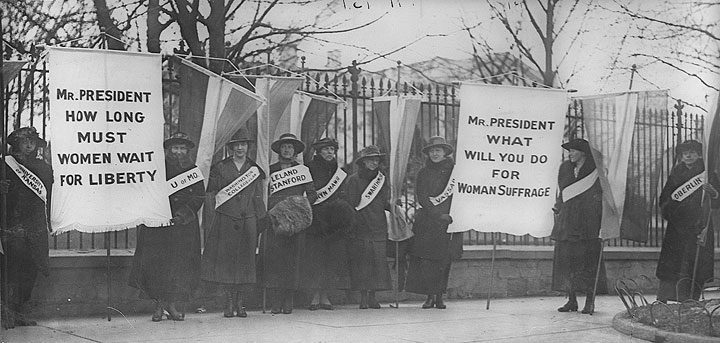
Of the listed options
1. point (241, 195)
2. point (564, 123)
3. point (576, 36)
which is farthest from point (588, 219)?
point (241, 195)

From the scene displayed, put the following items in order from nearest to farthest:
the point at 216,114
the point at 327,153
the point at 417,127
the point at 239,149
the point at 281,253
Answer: the point at 216,114 < the point at 239,149 < the point at 281,253 < the point at 327,153 < the point at 417,127

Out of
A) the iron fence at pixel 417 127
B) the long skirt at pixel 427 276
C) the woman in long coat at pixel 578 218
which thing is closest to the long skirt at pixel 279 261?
the iron fence at pixel 417 127

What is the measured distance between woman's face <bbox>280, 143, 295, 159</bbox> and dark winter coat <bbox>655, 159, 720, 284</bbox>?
12.3 ft

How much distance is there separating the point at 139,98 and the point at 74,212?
1.01 meters

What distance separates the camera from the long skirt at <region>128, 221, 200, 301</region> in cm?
743

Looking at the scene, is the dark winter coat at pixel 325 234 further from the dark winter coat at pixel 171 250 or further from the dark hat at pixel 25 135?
the dark hat at pixel 25 135

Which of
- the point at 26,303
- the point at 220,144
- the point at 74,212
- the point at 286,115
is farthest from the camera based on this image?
the point at 286,115

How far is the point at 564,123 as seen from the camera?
8414mm

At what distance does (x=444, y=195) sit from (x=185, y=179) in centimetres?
265

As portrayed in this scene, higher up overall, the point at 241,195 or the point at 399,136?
the point at 399,136

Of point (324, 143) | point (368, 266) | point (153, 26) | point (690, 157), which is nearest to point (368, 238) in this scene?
point (368, 266)

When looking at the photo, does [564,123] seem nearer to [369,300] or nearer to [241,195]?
[369,300]

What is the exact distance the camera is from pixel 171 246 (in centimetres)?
750

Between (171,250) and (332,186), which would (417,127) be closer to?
(332,186)
